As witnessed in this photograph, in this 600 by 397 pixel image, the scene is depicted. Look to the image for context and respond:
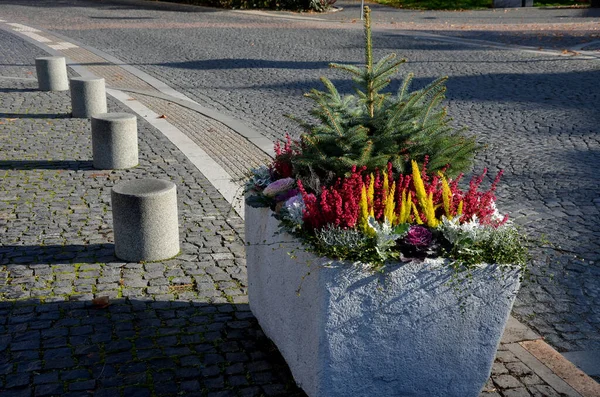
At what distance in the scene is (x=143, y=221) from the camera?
18.9ft

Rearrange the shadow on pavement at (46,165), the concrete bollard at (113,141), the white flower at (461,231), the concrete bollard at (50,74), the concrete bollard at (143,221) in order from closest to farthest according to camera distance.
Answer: the white flower at (461,231) → the concrete bollard at (143,221) → the concrete bollard at (113,141) → the shadow on pavement at (46,165) → the concrete bollard at (50,74)

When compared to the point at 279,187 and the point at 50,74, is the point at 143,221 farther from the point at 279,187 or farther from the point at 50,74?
the point at 50,74

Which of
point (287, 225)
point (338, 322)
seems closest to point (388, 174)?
point (287, 225)

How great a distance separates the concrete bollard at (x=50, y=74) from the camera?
1282 cm

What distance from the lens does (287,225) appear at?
159 inches

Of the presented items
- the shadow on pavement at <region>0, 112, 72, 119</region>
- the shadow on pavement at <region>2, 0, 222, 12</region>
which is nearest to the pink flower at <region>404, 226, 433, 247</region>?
the shadow on pavement at <region>0, 112, 72, 119</region>

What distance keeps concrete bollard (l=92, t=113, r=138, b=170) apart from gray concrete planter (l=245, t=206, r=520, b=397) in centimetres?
474

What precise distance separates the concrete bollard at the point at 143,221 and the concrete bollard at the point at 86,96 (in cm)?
525

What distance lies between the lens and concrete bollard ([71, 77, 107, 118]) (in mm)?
10688

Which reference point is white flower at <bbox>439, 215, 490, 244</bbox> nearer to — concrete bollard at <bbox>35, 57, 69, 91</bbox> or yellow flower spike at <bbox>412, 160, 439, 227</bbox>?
yellow flower spike at <bbox>412, 160, 439, 227</bbox>

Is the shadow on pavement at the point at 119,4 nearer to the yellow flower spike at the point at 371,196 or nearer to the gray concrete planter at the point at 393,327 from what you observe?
the yellow flower spike at the point at 371,196

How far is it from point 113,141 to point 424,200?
5.12 m

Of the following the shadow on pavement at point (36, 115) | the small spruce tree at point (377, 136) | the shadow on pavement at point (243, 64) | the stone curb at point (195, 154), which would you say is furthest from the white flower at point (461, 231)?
the shadow on pavement at point (243, 64)

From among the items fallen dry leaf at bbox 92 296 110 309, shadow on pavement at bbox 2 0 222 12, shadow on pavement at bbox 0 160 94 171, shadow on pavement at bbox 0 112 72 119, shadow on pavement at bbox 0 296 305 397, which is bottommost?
shadow on pavement at bbox 0 296 305 397
